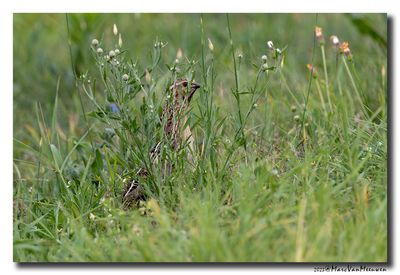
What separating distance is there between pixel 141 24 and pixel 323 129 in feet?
12.7

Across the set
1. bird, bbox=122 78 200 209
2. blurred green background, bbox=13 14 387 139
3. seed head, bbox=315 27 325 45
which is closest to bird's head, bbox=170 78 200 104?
bird, bbox=122 78 200 209

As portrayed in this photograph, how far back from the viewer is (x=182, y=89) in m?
4.82

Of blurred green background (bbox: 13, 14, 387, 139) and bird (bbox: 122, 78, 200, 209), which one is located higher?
blurred green background (bbox: 13, 14, 387, 139)

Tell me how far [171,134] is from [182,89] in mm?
278

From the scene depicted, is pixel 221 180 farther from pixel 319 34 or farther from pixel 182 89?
pixel 319 34

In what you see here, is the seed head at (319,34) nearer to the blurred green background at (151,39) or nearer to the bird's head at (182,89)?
the bird's head at (182,89)

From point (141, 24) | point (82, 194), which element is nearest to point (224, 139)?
point (82, 194)

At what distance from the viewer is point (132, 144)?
15.5 feet

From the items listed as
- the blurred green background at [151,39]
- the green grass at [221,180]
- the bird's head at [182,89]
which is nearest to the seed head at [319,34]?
the green grass at [221,180]

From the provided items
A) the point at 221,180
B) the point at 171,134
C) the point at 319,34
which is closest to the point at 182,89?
the point at 171,134

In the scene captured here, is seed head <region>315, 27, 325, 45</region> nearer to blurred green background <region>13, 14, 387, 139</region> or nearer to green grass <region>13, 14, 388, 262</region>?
green grass <region>13, 14, 388, 262</region>

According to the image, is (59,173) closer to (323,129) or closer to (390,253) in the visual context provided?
(323,129)

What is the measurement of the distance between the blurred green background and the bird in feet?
5.89

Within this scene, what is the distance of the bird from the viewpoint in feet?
15.2
